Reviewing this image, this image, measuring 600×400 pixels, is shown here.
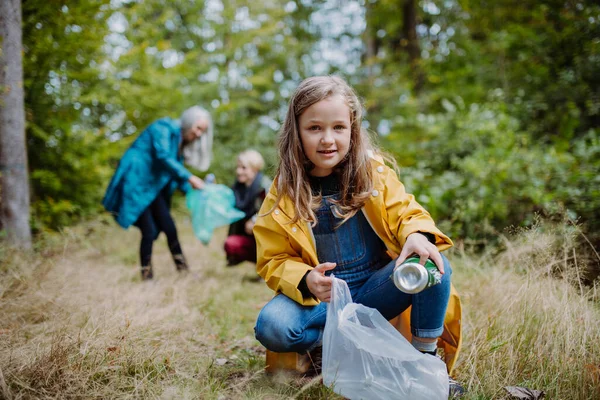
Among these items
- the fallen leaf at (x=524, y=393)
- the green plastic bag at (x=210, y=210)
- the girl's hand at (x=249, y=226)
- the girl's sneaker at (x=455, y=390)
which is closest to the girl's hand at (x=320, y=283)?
the girl's sneaker at (x=455, y=390)

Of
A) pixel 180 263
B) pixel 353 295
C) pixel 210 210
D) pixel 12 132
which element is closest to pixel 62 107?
pixel 12 132

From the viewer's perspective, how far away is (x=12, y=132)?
10.8ft

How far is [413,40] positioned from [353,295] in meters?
8.15

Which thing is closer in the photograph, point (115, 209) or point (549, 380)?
point (549, 380)

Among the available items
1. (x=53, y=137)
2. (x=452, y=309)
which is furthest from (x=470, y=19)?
(x=452, y=309)

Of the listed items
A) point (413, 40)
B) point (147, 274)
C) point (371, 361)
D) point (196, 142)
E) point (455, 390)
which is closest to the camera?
point (371, 361)

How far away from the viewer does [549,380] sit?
168 cm

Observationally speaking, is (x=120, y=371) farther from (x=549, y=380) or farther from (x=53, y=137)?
(x=53, y=137)

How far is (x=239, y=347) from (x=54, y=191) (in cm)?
348

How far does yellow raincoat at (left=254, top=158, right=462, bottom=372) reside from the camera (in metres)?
1.72

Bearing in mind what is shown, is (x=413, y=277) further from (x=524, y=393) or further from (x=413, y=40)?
(x=413, y=40)

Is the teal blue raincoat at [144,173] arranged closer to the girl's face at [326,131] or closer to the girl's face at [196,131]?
the girl's face at [196,131]

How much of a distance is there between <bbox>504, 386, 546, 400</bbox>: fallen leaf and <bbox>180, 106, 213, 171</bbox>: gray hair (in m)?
3.18

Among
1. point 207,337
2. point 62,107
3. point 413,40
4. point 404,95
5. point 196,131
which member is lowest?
point 207,337
